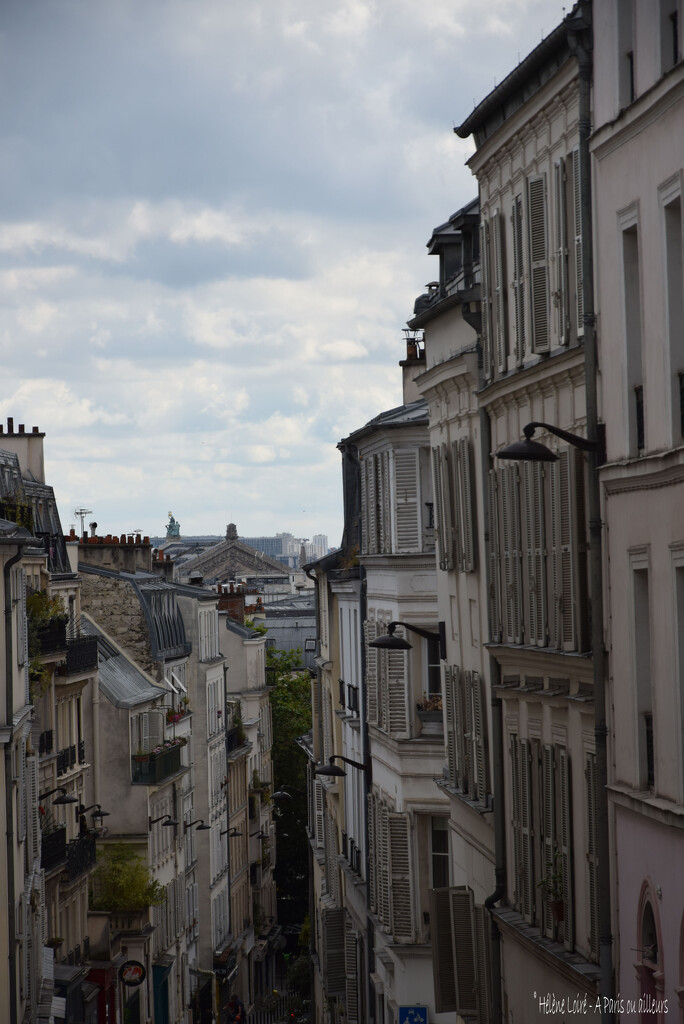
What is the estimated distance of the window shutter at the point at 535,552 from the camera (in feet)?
57.1

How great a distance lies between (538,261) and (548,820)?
610cm

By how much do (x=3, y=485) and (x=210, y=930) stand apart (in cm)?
2787

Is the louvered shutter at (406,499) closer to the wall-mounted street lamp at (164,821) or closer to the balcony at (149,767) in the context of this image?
the balcony at (149,767)

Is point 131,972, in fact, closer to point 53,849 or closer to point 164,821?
point 164,821

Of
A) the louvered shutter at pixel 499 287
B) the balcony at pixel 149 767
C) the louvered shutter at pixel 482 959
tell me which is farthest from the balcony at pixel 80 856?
the louvered shutter at pixel 499 287

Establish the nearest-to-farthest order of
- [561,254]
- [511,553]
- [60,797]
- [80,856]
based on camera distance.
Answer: [561,254], [511,553], [60,797], [80,856]

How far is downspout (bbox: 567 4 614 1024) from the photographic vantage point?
601 inches

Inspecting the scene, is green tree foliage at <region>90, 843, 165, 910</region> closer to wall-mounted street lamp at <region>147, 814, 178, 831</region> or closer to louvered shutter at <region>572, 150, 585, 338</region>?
wall-mounted street lamp at <region>147, 814, 178, 831</region>

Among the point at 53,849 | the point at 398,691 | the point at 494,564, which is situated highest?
the point at 494,564

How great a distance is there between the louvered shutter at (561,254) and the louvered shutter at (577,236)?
0.25 m

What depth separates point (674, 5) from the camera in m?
13.4

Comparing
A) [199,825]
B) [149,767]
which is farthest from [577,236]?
[199,825]

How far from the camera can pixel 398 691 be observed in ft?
91.4

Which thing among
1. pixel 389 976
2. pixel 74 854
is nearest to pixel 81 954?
pixel 74 854
